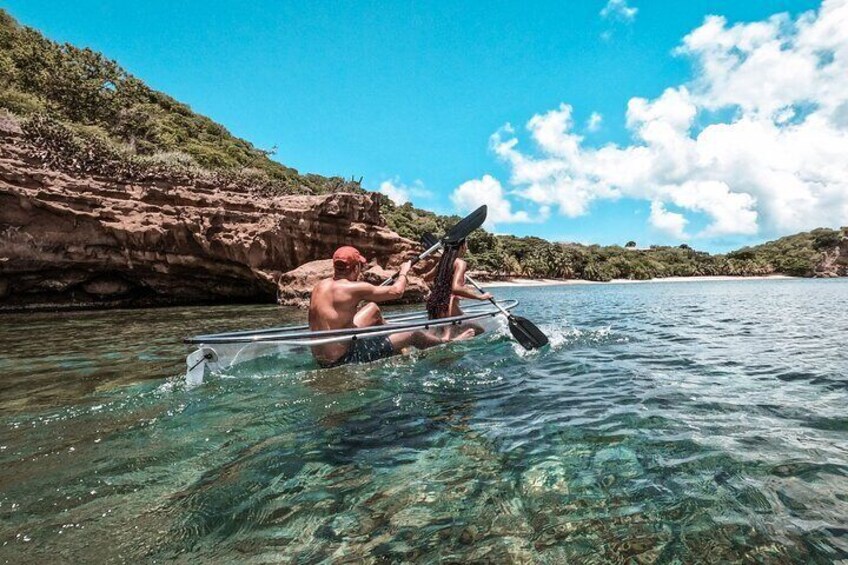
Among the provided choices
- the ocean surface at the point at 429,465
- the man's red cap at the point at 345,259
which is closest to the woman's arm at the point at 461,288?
the ocean surface at the point at 429,465

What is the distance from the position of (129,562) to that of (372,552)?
1112 mm

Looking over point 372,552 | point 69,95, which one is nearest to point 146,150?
point 69,95

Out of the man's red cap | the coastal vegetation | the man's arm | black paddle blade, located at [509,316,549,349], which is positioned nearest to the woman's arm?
black paddle blade, located at [509,316,549,349]

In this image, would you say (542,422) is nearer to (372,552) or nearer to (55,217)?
(372,552)

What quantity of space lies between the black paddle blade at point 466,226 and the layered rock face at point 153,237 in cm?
1308

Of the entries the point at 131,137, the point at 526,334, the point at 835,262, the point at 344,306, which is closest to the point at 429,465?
the point at 344,306

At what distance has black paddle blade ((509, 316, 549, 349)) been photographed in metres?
7.64

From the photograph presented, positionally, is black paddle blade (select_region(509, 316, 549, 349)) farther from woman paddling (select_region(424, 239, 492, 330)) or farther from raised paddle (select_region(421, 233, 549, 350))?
woman paddling (select_region(424, 239, 492, 330))

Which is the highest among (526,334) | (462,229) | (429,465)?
(462,229)

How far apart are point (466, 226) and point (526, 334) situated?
2.57 metres

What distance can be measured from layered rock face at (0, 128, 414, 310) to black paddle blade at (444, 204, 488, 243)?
1308cm

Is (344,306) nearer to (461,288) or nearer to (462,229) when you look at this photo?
(461,288)

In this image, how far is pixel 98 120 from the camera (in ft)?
98.1

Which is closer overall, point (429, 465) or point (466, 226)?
point (429, 465)
